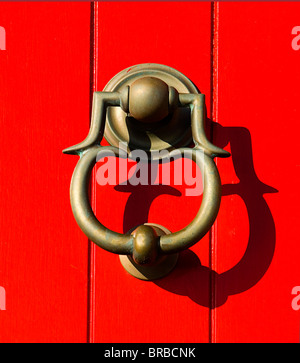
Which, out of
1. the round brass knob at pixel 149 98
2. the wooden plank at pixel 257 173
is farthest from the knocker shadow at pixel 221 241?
the round brass knob at pixel 149 98

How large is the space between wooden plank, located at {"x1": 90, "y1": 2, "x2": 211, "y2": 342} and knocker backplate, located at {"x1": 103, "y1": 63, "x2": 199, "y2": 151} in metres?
0.02

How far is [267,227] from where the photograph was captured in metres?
0.60

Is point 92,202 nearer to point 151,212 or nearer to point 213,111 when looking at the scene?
point 151,212

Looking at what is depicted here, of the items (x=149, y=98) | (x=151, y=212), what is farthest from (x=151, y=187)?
(x=149, y=98)

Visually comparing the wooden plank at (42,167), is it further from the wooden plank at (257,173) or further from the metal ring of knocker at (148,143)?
the wooden plank at (257,173)

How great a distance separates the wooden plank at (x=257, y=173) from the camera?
1.95 feet

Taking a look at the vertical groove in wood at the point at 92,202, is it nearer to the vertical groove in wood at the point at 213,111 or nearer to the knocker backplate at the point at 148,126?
the knocker backplate at the point at 148,126

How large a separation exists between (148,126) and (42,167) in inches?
5.5

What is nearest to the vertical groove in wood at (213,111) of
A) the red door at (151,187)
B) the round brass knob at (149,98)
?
the red door at (151,187)

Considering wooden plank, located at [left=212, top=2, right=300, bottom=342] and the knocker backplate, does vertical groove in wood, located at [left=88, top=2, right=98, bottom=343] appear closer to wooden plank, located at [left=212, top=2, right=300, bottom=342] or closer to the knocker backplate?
the knocker backplate

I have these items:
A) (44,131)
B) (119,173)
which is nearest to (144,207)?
(119,173)

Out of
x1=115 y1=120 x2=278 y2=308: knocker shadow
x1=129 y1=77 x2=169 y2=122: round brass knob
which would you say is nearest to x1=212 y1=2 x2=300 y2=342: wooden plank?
x1=115 y1=120 x2=278 y2=308: knocker shadow

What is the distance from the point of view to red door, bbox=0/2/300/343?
0.60m

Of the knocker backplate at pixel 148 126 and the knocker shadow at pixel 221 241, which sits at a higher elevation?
the knocker backplate at pixel 148 126
